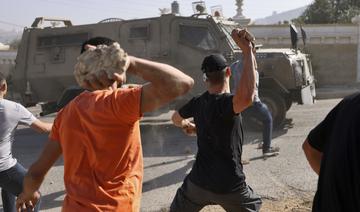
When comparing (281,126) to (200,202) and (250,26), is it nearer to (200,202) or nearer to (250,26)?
(200,202)

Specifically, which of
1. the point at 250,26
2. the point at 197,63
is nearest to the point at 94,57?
the point at 197,63

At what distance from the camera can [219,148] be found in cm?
333

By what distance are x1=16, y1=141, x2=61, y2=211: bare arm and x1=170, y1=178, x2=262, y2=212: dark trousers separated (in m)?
1.13

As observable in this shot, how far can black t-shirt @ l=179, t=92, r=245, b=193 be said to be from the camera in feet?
10.8

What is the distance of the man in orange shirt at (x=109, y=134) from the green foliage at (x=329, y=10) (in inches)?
1254

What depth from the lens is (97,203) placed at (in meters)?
2.31

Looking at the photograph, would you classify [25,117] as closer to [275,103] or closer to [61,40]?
[275,103]

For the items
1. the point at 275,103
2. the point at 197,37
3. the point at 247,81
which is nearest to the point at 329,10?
the point at 197,37

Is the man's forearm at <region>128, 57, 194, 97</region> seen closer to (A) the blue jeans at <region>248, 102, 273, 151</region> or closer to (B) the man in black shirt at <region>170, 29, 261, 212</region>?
(B) the man in black shirt at <region>170, 29, 261, 212</region>

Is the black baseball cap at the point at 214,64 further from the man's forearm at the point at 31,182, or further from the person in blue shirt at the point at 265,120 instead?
the person in blue shirt at the point at 265,120

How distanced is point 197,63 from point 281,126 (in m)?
1.98

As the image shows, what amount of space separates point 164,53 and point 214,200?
7.00 metres

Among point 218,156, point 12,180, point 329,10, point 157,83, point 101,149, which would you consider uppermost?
point 157,83

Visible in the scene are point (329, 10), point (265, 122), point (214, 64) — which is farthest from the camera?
point (329, 10)
